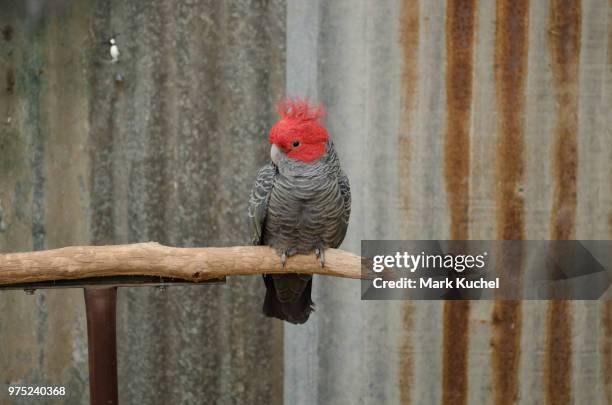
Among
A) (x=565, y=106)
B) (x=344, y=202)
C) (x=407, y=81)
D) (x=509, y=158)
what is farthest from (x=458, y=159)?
(x=344, y=202)

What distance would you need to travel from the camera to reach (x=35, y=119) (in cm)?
270

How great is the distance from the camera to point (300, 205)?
2.15 m

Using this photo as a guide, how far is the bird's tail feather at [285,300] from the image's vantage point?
7.72 ft

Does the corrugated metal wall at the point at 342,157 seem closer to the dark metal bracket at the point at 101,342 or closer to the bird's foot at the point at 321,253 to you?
the bird's foot at the point at 321,253

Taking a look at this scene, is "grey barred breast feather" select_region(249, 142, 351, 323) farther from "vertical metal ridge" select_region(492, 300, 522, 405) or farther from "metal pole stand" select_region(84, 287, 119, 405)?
"vertical metal ridge" select_region(492, 300, 522, 405)

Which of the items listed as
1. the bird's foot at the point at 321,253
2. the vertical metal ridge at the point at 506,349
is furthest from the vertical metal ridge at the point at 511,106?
the bird's foot at the point at 321,253

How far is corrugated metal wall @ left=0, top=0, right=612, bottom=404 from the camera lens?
2.59 metres

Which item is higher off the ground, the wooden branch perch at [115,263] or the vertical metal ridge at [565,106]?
the vertical metal ridge at [565,106]

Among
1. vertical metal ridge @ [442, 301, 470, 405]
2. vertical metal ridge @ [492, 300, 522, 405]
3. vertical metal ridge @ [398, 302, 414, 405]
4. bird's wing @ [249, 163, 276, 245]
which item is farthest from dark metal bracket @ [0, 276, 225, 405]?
vertical metal ridge @ [492, 300, 522, 405]

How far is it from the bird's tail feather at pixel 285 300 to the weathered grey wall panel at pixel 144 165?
41 centimetres

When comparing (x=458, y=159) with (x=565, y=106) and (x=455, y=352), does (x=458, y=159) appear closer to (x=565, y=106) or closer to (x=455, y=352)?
(x=565, y=106)

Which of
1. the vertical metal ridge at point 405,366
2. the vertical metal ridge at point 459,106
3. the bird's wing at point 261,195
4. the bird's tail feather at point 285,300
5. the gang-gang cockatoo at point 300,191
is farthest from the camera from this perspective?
the vertical metal ridge at point 405,366

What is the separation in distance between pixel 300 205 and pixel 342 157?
1.87 ft

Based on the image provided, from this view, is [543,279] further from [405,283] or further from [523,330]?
[405,283]
